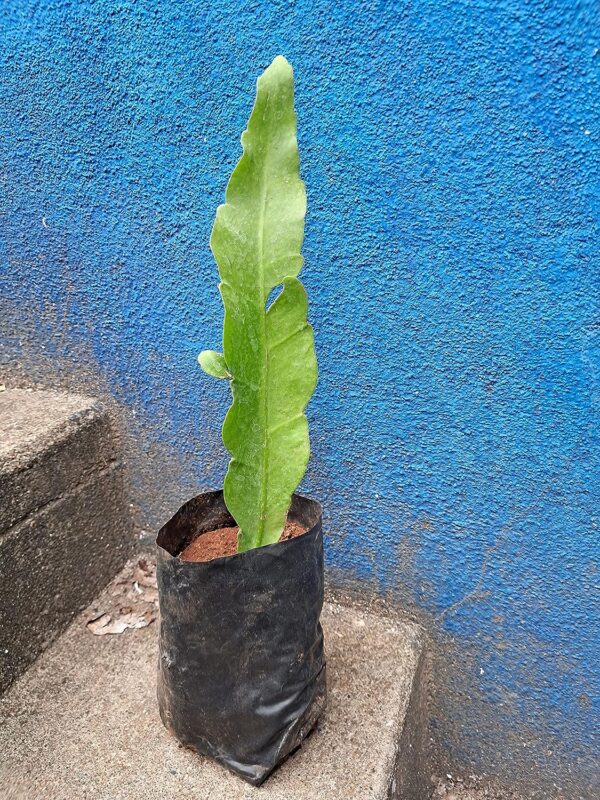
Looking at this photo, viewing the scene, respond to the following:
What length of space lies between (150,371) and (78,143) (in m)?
0.40

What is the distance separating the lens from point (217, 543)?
2.92ft

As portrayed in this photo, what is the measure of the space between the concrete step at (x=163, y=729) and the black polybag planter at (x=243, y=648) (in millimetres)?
46

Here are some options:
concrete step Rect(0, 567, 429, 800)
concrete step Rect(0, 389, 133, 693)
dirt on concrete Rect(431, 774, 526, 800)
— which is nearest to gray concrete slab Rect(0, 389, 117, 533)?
concrete step Rect(0, 389, 133, 693)

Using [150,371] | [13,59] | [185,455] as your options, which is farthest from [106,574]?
[13,59]

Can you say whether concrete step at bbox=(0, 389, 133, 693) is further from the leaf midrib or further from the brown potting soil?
the leaf midrib

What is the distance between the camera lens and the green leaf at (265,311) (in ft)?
2.37

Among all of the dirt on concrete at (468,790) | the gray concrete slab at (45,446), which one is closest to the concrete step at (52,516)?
the gray concrete slab at (45,446)

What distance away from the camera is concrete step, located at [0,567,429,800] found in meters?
0.85

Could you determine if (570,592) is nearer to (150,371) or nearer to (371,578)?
(371,578)

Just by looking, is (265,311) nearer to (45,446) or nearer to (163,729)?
(45,446)

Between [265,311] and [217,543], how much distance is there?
0.34 m

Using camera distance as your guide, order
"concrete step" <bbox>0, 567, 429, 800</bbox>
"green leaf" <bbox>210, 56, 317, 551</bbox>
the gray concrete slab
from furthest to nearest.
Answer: the gray concrete slab, "concrete step" <bbox>0, 567, 429, 800</bbox>, "green leaf" <bbox>210, 56, 317, 551</bbox>

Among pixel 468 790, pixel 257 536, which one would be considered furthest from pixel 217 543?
pixel 468 790

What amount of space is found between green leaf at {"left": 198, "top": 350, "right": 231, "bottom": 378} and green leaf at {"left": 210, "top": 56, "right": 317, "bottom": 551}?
1 cm
